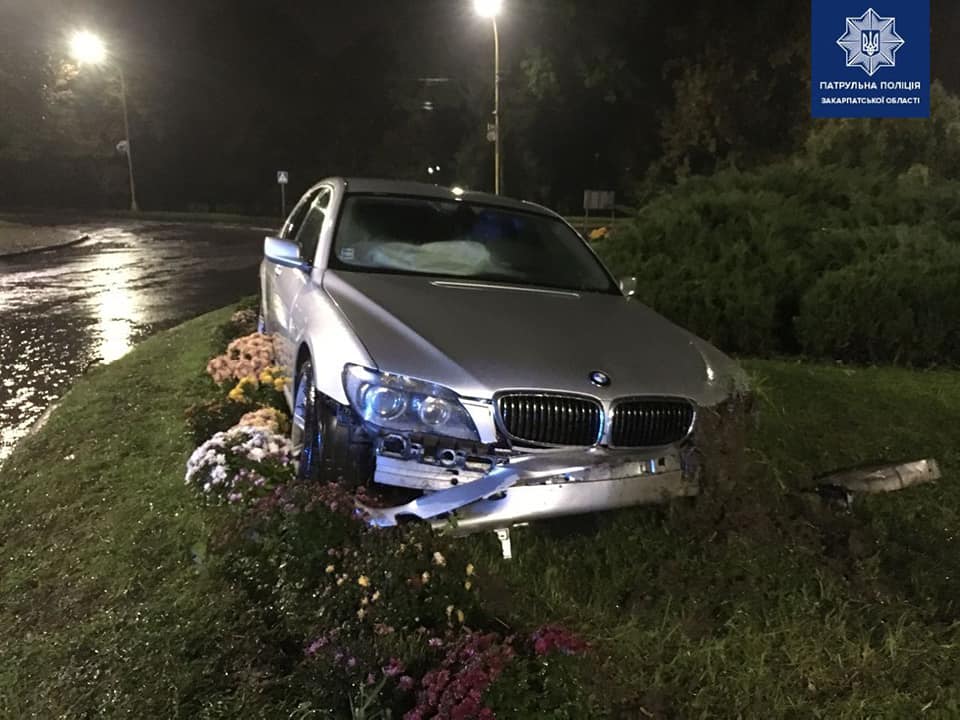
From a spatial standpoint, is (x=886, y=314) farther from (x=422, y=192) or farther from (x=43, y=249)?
(x=43, y=249)

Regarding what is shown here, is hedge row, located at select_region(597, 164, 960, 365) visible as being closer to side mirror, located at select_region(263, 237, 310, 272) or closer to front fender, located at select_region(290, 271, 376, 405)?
side mirror, located at select_region(263, 237, 310, 272)

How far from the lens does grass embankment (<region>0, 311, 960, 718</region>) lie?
2588 mm

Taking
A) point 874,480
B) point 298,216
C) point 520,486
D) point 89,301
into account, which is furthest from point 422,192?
point 89,301

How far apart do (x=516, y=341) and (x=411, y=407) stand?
58cm

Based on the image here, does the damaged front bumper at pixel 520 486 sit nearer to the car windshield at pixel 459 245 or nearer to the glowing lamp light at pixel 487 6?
the car windshield at pixel 459 245

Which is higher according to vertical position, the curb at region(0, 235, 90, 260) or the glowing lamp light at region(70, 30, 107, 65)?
the glowing lamp light at region(70, 30, 107, 65)

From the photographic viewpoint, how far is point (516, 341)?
11.3ft

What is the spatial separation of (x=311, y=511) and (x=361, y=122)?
51331mm

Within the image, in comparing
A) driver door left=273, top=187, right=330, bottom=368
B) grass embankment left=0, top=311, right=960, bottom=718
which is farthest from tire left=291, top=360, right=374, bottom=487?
driver door left=273, top=187, right=330, bottom=368

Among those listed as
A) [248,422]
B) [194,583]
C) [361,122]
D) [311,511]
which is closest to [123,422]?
[248,422]

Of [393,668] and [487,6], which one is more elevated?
[487,6]

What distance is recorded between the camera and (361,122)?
51.4 metres

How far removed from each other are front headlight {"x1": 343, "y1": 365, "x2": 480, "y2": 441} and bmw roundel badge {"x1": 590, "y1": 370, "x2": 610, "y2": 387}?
1.71ft

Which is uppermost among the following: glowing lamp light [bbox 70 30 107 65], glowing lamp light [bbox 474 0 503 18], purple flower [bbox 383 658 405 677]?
glowing lamp light [bbox 70 30 107 65]
